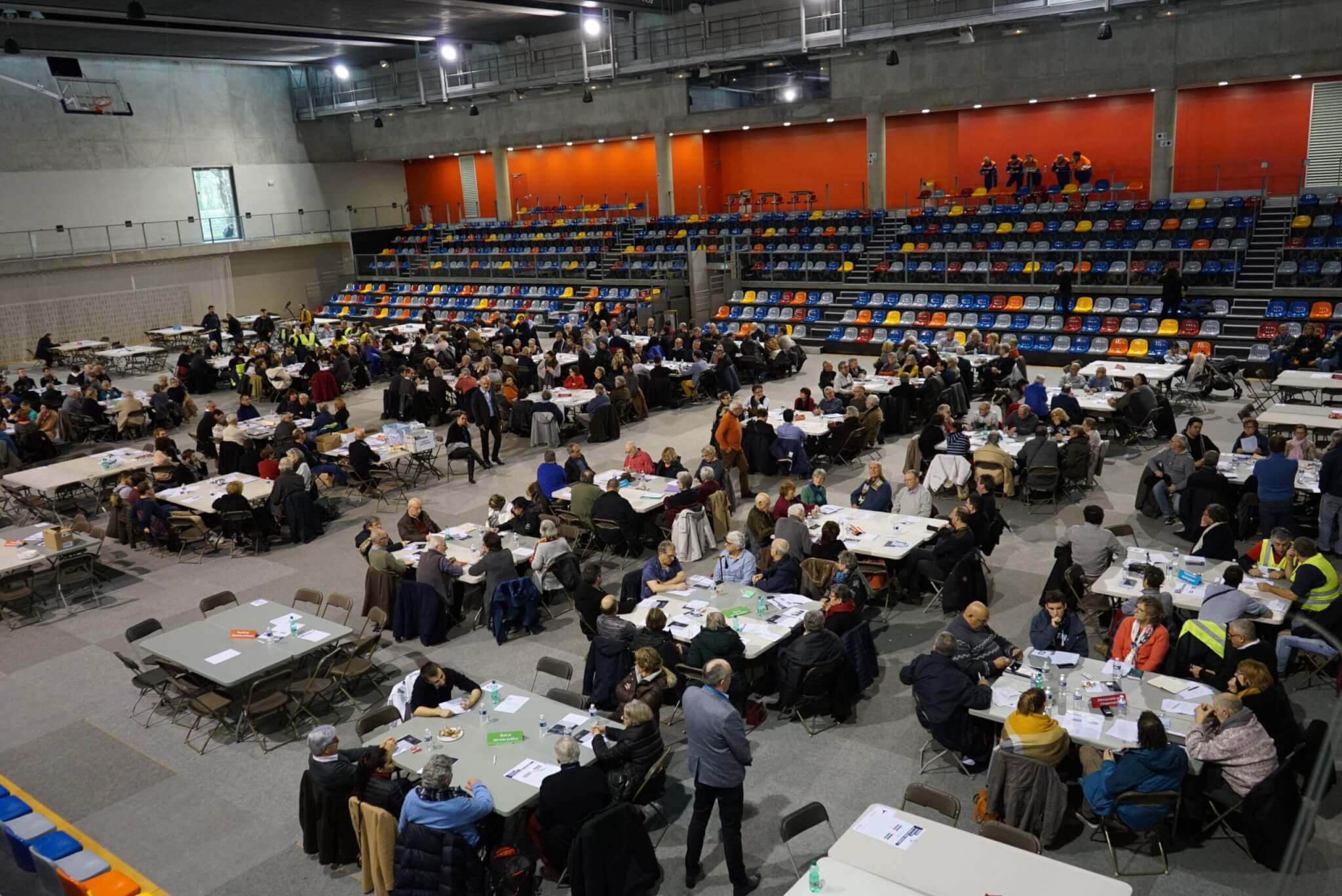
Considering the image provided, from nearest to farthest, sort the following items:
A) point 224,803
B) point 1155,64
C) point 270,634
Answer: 1. point 224,803
2. point 270,634
3. point 1155,64

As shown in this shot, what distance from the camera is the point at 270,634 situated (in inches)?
340

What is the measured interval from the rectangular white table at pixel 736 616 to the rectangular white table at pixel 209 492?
6208 millimetres

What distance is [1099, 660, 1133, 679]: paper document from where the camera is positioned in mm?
7113

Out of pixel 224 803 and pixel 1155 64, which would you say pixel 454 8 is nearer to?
pixel 1155 64

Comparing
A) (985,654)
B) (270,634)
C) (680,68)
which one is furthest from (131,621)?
(680,68)

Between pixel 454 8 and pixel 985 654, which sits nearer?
pixel 985 654

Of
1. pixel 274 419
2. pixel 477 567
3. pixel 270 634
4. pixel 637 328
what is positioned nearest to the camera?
pixel 270 634

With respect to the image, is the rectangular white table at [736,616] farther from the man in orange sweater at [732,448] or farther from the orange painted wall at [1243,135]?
the orange painted wall at [1243,135]

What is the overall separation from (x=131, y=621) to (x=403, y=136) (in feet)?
96.3

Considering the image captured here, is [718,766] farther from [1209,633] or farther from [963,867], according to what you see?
[1209,633]

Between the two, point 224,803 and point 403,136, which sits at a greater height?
point 403,136

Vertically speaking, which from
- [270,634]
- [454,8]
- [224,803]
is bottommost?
[224,803]

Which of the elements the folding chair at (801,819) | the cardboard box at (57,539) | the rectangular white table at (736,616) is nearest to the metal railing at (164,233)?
the cardboard box at (57,539)

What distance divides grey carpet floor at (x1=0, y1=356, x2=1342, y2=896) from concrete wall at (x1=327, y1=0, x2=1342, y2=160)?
46.8ft
